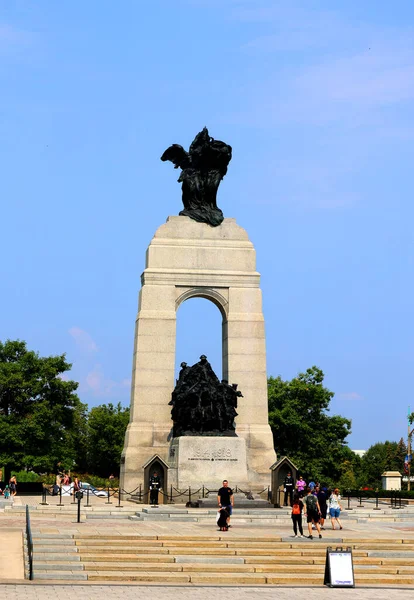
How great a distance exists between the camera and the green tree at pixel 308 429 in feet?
206

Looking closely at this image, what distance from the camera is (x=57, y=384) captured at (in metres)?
56.5

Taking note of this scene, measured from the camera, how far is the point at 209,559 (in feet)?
69.7

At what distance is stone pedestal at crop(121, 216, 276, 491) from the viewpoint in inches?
1526

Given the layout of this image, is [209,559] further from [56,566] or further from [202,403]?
[202,403]

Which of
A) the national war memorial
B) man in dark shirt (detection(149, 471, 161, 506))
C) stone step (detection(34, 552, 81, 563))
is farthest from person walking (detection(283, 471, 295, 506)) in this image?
stone step (detection(34, 552, 81, 563))

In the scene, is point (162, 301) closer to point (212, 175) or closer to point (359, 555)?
point (212, 175)

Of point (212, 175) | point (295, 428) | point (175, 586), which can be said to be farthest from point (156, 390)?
point (295, 428)

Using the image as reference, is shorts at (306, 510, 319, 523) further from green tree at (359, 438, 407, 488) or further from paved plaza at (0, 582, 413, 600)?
green tree at (359, 438, 407, 488)

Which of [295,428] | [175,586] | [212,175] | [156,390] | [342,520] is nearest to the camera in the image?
[175,586]

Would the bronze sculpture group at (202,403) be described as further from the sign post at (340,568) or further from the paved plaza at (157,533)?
the sign post at (340,568)

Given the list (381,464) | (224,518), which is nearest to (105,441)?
(381,464)

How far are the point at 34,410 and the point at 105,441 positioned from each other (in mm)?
26143

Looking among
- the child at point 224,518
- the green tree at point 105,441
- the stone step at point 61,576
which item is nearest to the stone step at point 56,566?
the stone step at point 61,576

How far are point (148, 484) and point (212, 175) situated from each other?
13.8 meters
